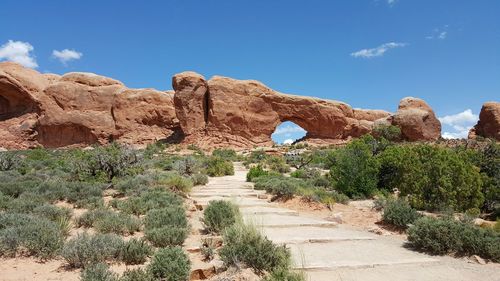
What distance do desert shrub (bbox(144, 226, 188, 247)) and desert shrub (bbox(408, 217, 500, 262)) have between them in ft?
14.2

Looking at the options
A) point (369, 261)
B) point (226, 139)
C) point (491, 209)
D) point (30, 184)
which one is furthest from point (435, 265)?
point (226, 139)

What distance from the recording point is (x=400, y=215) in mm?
8500

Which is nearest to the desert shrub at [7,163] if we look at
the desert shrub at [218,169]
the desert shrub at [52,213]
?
the desert shrub at [218,169]

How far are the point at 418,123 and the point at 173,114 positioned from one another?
26.3m

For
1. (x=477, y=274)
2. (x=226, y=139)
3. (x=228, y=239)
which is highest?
(x=226, y=139)

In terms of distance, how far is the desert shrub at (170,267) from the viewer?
455cm

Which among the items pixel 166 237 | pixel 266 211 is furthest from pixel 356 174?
pixel 166 237

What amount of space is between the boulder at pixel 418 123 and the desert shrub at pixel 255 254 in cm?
3668

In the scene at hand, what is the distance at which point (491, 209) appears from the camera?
11.5 metres

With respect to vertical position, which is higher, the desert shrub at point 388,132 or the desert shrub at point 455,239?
the desert shrub at point 388,132

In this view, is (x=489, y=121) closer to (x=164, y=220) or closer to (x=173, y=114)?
(x=173, y=114)

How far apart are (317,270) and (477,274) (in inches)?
95.3

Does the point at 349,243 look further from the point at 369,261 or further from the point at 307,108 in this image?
the point at 307,108

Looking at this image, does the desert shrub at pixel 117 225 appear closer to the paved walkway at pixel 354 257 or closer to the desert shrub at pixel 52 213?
the desert shrub at pixel 52 213
